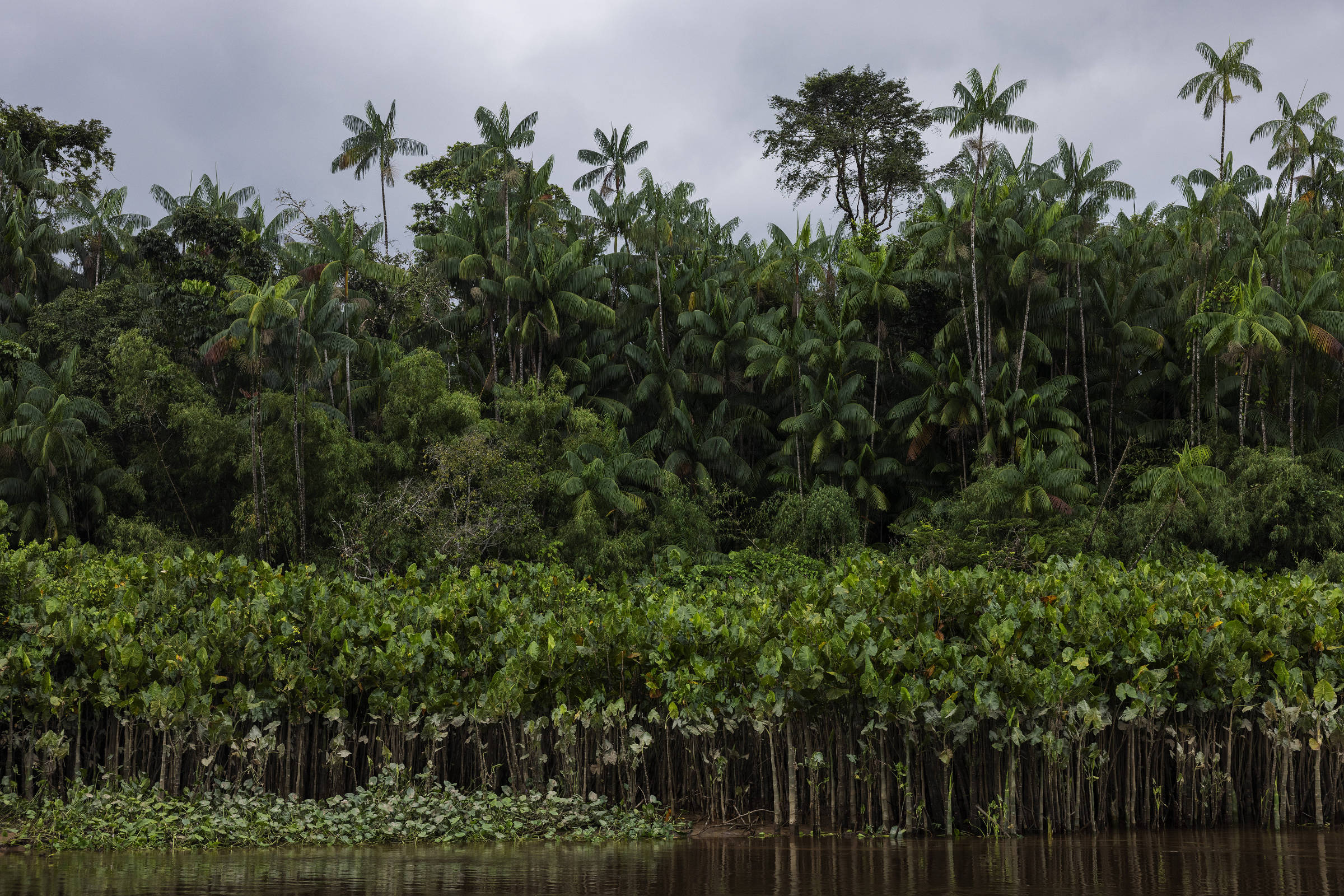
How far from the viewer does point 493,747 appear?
31.0ft

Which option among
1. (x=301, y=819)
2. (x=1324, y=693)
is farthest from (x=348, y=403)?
(x=1324, y=693)

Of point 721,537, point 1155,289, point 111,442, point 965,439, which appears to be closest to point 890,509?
point 965,439

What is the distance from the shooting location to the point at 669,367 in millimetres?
30547

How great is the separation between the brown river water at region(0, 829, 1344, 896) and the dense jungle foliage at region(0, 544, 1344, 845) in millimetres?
377

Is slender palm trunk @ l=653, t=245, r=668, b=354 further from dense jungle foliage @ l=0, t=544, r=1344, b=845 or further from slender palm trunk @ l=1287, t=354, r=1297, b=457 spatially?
dense jungle foliage @ l=0, t=544, r=1344, b=845

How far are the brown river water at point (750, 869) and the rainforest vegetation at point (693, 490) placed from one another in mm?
488

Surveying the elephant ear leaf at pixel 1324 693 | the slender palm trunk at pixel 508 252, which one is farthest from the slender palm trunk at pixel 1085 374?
the elephant ear leaf at pixel 1324 693

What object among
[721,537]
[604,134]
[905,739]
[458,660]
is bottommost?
[905,739]

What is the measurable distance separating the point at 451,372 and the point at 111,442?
814cm

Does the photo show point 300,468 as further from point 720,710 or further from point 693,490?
point 720,710

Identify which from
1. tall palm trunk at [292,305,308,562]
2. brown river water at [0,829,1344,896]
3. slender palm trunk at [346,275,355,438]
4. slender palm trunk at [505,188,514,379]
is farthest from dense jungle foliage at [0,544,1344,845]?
slender palm trunk at [505,188,514,379]

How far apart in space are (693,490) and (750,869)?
22.1 meters

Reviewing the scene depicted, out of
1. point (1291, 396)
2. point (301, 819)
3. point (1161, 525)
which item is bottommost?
point (301, 819)

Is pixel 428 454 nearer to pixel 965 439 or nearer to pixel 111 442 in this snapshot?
pixel 111 442
